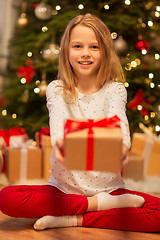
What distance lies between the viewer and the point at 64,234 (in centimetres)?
126

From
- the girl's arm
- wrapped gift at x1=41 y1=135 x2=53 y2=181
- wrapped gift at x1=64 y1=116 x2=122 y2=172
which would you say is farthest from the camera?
wrapped gift at x1=41 y1=135 x2=53 y2=181

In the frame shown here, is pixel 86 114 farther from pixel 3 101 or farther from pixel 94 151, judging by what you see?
pixel 3 101

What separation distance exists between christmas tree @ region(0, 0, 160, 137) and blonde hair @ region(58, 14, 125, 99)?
889 millimetres

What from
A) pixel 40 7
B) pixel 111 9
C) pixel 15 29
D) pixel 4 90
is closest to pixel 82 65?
pixel 40 7

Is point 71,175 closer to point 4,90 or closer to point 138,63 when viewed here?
point 138,63

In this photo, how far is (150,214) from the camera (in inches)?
52.7

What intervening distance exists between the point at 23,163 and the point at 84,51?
0.99 m

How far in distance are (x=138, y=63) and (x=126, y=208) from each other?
4.40 ft

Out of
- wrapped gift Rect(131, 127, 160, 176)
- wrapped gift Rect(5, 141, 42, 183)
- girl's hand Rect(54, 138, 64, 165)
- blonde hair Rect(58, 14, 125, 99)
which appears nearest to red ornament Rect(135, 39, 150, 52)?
wrapped gift Rect(131, 127, 160, 176)

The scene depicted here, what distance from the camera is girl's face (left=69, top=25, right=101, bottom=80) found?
134 centimetres

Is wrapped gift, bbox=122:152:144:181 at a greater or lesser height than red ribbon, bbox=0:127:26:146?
lesser

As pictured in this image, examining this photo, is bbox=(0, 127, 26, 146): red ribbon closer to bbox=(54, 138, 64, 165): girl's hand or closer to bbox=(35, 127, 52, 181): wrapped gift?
bbox=(35, 127, 52, 181): wrapped gift

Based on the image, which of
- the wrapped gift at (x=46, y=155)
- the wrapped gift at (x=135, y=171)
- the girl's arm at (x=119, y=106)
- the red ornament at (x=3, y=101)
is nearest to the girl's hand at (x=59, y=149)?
the girl's arm at (x=119, y=106)

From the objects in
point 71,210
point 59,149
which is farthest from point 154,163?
point 59,149
